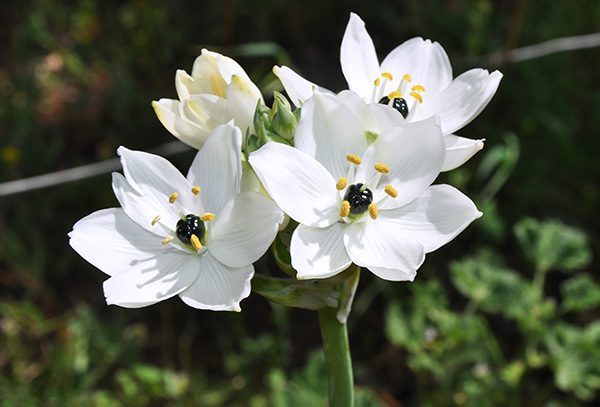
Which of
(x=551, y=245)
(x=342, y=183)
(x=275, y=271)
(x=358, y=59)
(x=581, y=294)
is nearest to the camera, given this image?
(x=342, y=183)

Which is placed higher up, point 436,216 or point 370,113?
point 370,113

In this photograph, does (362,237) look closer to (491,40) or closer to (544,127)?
(544,127)

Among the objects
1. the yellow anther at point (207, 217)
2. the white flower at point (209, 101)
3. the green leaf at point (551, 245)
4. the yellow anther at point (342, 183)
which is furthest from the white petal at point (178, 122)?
the green leaf at point (551, 245)

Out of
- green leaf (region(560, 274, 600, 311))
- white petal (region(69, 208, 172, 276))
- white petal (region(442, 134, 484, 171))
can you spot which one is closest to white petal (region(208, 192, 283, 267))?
white petal (region(69, 208, 172, 276))

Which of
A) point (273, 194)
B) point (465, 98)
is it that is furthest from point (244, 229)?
point (465, 98)

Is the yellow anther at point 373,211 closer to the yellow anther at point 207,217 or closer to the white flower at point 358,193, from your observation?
the white flower at point 358,193

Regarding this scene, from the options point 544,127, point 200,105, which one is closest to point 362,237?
point 200,105

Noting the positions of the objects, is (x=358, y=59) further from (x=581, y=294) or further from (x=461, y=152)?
(x=581, y=294)

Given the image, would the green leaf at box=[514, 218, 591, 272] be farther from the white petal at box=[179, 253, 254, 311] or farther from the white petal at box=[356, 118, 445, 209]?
the white petal at box=[179, 253, 254, 311]

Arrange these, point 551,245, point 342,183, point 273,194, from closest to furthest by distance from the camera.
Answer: point 273,194, point 342,183, point 551,245
